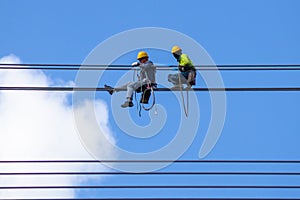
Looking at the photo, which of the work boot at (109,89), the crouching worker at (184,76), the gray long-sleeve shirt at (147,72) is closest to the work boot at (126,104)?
the work boot at (109,89)

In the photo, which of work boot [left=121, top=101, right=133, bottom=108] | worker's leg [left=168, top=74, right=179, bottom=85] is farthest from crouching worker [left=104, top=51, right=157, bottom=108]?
worker's leg [left=168, top=74, right=179, bottom=85]

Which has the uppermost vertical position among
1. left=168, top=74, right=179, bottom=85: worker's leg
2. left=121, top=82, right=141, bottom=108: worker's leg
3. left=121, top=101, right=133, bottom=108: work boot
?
left=168, top=74, right=179, bottom=85: worker's leg

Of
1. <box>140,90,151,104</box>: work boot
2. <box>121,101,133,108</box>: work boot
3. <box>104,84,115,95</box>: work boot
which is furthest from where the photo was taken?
<box>140,90,151,104</box>: work boot

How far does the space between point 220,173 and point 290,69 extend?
82.0 inches

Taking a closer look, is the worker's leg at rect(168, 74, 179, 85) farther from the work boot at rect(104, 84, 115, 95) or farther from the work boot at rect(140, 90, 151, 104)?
the work boot at rect(104, 84, 115, 95)

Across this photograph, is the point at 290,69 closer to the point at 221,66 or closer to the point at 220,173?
the point at 221,66

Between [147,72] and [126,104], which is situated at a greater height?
[147,72]

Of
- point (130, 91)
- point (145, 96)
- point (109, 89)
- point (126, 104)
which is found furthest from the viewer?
point (145, 96)

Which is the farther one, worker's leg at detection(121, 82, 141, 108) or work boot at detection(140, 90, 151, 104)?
work boot at detection(140, 90, 151, 104)

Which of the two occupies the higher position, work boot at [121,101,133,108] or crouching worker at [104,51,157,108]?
crouching worker at [104,51,157,108]

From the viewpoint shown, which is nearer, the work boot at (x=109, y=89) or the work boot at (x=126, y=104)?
the work boot at (x=109, y=89)

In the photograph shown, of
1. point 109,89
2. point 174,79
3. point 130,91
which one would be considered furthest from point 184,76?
point 109,89

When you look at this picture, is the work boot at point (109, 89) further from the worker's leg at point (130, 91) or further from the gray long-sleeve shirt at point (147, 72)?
the gray long-sleeve shirt at point (147, 72)

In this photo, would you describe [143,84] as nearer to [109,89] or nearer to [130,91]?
[130,91]
